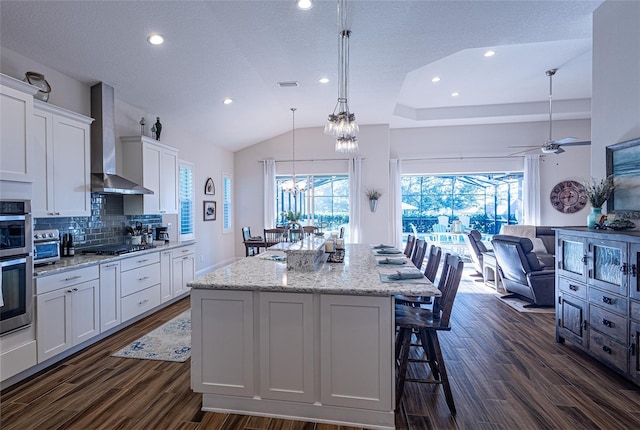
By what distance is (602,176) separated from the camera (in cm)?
318

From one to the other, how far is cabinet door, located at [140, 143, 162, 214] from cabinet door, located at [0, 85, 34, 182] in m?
1.61

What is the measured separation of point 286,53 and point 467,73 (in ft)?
10.3

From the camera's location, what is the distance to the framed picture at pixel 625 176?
9.04ft

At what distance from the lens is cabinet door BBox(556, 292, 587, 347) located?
2906 millimetres

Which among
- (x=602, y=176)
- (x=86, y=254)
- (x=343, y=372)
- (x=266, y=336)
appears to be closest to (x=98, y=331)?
(x=86, y=254)

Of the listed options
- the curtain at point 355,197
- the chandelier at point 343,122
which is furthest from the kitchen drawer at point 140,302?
the curtain at point 355,197

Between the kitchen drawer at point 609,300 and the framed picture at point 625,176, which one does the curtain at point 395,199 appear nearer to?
the framed picture at point 625,176

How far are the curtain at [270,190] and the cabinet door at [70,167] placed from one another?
4359 mm

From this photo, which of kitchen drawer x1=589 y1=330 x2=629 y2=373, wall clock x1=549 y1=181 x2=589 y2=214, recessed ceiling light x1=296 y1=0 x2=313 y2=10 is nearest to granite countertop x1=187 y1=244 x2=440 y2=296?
kitchen drawer x1=589 y1=330 x2=629 y2=373

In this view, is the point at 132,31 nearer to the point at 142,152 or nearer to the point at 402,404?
the point at 142,152

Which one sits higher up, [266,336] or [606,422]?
[266,336]

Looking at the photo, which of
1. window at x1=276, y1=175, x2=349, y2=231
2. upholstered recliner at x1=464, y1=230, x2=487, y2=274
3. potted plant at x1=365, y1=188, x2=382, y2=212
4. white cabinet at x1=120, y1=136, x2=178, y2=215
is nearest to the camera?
white cabinet at x1=120, y1=136, x2=178, y2=215

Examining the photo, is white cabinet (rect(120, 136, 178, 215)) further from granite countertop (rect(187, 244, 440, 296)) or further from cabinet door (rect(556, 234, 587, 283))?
cabinet door (rect(556, 234, 587, 283))

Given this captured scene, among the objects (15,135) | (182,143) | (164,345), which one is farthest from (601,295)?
(182,143)
